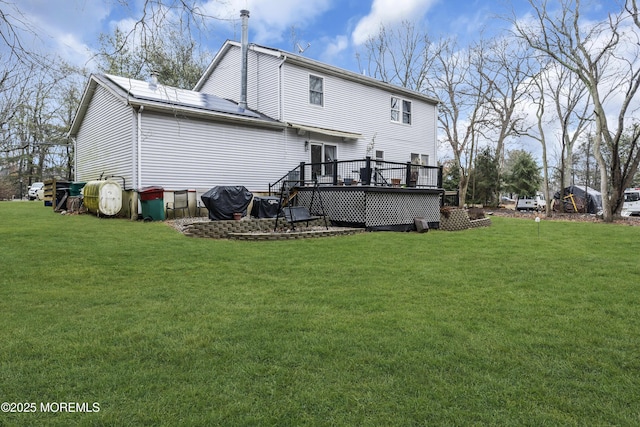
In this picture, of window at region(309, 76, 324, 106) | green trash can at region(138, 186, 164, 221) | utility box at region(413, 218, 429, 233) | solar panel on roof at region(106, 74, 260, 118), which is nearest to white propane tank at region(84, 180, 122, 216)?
green trash can at region(138, 186, 164, 221)

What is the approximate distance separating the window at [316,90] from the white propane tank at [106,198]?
793 cm

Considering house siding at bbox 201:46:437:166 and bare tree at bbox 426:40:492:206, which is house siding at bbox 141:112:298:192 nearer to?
house siding at bbox 201:46:437:166

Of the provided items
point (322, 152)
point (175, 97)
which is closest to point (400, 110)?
point (322, 152)

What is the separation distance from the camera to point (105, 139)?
44.3ft

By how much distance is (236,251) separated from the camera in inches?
262

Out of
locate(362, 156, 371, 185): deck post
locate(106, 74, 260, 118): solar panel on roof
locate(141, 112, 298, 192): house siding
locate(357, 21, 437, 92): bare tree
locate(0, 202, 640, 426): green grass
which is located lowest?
locate(0, 202, 640, 426): green grass

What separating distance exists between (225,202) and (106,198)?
12.5 ft

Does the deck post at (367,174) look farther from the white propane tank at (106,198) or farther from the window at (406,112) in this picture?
the window at (406,112)

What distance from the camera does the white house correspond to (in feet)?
38.2

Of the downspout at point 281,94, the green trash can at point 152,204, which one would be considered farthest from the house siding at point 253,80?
the green trash can at point 152,204

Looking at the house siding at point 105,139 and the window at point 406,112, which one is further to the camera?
the window at point 406,112

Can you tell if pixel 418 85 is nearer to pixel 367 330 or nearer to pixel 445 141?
pixel 445 141

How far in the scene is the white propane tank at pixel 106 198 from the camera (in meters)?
10.8

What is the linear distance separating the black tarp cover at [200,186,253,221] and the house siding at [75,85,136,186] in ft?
10.8
